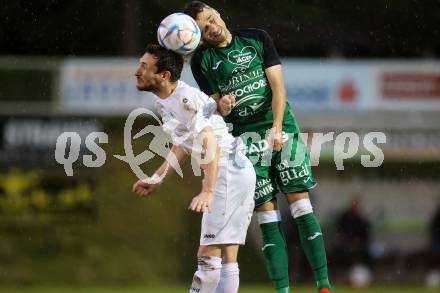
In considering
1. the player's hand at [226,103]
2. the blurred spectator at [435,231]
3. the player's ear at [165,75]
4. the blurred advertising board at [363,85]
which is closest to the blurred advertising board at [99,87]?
the blurred advertising board at [363,85]

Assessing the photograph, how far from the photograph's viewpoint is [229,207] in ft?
23.7

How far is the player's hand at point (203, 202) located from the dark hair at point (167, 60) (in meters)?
0.98

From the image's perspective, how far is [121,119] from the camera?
66.9ft

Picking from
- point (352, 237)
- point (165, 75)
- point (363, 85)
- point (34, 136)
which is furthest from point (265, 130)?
point (34, 136)

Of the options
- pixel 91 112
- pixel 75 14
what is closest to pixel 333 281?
pixel 91 112

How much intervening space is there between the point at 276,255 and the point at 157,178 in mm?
1224

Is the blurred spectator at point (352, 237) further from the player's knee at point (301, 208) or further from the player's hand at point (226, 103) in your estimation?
the player's hand at point (226, 103)

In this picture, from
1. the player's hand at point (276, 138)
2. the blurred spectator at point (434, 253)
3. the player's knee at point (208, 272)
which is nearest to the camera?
the player's knee at point (208, 272)

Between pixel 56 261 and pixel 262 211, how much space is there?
45.5ft

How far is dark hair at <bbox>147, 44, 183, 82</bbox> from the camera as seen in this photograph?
278 inches

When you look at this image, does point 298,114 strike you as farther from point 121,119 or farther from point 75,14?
point 75,14


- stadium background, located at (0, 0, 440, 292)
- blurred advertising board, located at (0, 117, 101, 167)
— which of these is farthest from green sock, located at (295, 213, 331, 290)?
blurred advertising board, located at (0, 117, 101, 167)

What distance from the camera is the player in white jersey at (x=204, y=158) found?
277 inches

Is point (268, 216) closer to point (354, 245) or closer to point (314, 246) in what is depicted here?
point (314, 246)
